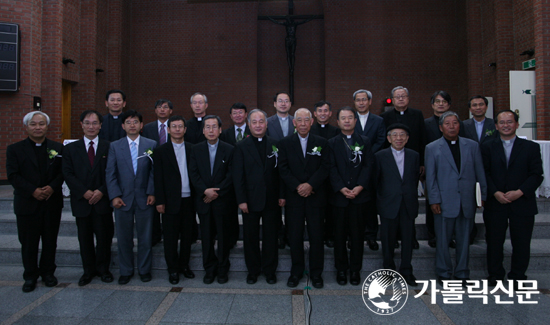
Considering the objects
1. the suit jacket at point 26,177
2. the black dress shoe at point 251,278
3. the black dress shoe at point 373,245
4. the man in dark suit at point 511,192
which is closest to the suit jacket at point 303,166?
the black dress shoe at point 251,278

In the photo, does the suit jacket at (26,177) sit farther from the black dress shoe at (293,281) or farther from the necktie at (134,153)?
the black dress shoe at (293,281)

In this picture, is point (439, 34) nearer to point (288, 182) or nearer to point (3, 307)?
point (288, 182)

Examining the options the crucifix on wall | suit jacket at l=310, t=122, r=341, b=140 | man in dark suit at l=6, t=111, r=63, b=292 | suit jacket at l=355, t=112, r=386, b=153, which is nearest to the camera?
man in dark suit at l=6, t=111, r=63, b=292

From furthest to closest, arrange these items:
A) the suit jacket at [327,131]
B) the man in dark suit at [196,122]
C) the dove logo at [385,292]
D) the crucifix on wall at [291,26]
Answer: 1. the crucifix on wall at [291,26]
2. the man in dark suit at [196,122]
3. the suit jacket at [327,131]
4. the dove logo at [385,292]

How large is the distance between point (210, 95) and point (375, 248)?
27.5ft

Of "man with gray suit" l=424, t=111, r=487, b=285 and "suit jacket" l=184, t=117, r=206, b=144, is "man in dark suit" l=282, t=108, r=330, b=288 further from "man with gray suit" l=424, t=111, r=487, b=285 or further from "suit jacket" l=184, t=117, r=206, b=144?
"suit jacket" l=184, t=117, r=206, b=144

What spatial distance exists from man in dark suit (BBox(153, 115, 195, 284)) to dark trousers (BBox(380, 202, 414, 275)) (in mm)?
1998

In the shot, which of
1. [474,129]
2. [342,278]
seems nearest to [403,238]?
[342,278]

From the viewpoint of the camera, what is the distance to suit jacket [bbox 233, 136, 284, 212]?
354 cm

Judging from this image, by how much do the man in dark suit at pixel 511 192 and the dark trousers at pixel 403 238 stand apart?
0.79 metres

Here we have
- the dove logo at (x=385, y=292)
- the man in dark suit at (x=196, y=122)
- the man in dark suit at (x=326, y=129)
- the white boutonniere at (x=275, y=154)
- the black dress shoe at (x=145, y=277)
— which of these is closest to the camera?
the dove logo at (x=385, y=292)

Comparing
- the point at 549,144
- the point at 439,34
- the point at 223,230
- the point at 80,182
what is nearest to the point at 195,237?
the point at 223,230

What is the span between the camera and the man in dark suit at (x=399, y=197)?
3500mm

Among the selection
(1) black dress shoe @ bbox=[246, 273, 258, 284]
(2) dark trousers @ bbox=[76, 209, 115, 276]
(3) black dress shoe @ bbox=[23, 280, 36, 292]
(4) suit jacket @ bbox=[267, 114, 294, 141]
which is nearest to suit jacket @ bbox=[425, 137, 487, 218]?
(4) suit jacket @ bbox=[267, 114, 294, 141]
